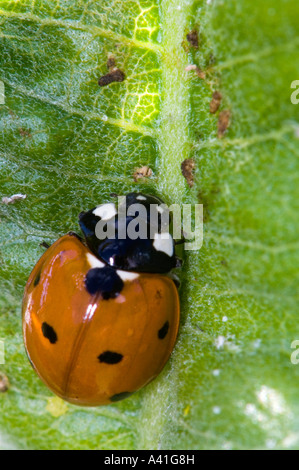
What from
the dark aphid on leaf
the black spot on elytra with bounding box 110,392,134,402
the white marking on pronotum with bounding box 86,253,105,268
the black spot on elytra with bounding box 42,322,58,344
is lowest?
the black spot on elytra with bounding box 110,392,134,402

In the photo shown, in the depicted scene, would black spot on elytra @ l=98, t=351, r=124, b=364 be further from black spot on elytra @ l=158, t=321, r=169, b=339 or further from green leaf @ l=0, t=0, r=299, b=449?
green leaf @ l=0, t=0, r=299, b=449

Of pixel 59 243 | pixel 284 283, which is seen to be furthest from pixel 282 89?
pixel 59 243

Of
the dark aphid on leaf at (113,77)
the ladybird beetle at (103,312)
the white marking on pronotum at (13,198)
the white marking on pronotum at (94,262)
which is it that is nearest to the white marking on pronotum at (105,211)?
the ladybird beetle at (103,312)

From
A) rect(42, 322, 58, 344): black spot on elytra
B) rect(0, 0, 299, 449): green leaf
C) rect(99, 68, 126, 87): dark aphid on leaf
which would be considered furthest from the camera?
rect(42, 322, 58, 344): black spot on elytra

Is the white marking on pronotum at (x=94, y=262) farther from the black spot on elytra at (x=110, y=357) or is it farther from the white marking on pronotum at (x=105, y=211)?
the black spot on elytra at (x=110, y=357)

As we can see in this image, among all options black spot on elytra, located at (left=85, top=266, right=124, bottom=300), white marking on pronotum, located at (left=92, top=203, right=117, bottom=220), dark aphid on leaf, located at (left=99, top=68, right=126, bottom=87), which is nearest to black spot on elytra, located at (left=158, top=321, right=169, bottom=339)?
black spot on elytra, located at (left=85, top=266, right=124, bottom=300)

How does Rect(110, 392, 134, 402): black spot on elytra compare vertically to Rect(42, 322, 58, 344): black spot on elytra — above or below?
below

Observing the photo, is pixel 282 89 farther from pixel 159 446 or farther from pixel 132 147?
pixel 159 446
